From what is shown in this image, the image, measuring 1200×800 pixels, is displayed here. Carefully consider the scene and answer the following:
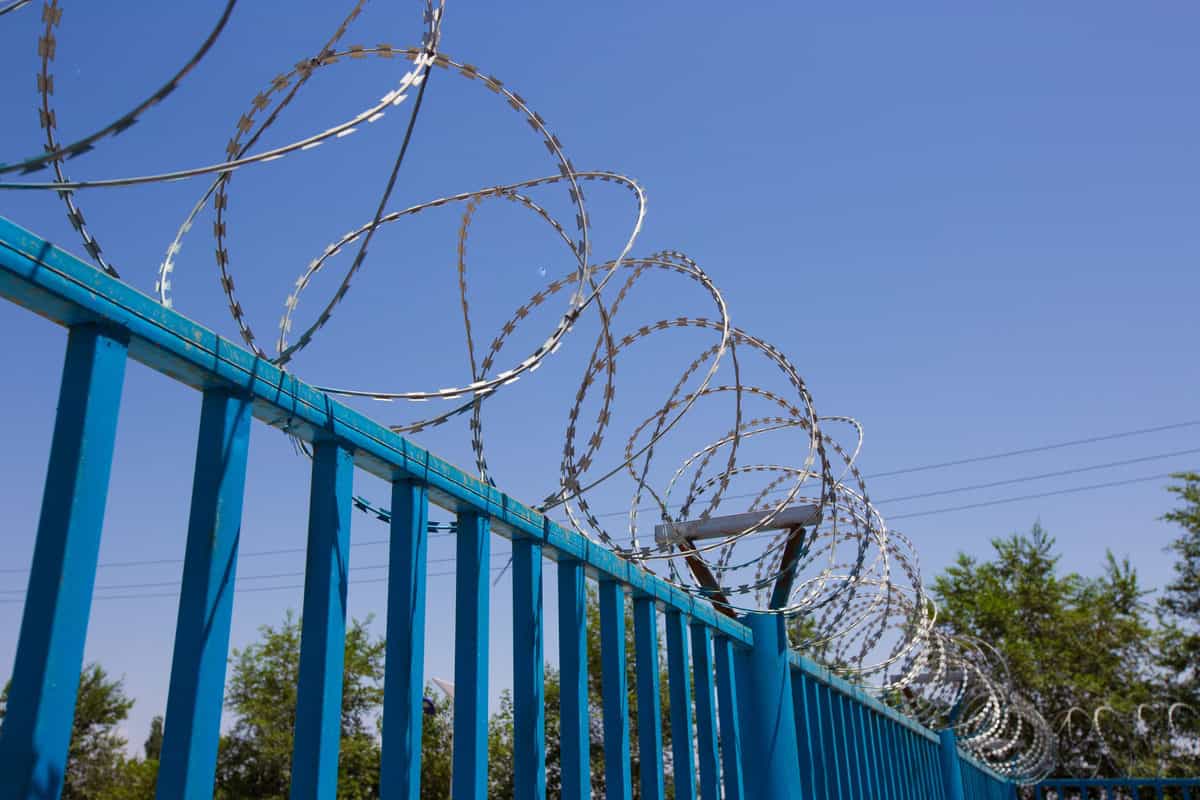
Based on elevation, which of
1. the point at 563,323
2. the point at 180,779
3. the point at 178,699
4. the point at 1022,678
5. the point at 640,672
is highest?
the point at 1022,678

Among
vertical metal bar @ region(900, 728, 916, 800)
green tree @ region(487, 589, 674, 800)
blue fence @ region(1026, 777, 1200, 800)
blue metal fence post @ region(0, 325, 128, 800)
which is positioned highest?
green tree @ region(487, 589, 674, 800)

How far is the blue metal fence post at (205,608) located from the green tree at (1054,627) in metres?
32.1

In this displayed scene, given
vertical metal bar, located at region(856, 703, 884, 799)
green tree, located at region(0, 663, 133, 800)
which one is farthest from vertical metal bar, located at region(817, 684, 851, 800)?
green tree, located at region(0, 663, 133, 800)

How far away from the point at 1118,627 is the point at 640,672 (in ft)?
109

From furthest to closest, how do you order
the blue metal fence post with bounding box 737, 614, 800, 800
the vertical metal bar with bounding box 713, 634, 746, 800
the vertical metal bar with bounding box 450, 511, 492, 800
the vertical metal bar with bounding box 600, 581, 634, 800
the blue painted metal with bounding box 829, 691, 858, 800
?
the blue painted metal with bounding box 829, 691, 858, 800 < the blue metal fence post with bounding box 737, 614, 800, 800 < the vertical metal bar with bounding box 713, 634, 746, 800 < the vertical metal bar with bounding box 600, 581, 634, 800 < the vertical metal bar with bounding box 450, 511, 492, 800

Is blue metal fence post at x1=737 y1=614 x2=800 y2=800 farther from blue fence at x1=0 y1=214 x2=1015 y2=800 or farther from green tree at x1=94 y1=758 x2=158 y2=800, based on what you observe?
green tree at x1=94 y1=758 x2=158 y2=800

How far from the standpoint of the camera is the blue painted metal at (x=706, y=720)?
5481mm

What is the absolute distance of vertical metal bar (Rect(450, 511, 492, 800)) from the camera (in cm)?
351

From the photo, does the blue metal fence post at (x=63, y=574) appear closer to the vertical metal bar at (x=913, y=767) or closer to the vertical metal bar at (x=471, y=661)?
the vertical metal bar at (x=471, y=661)

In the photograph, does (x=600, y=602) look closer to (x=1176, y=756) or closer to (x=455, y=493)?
(x=455, y=493)

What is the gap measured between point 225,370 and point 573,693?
87.3 inches

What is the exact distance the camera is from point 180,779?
2.34m

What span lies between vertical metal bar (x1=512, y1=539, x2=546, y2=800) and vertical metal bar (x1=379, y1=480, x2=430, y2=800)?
0.64 metres

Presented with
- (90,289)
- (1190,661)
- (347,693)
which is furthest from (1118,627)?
(90,289)
